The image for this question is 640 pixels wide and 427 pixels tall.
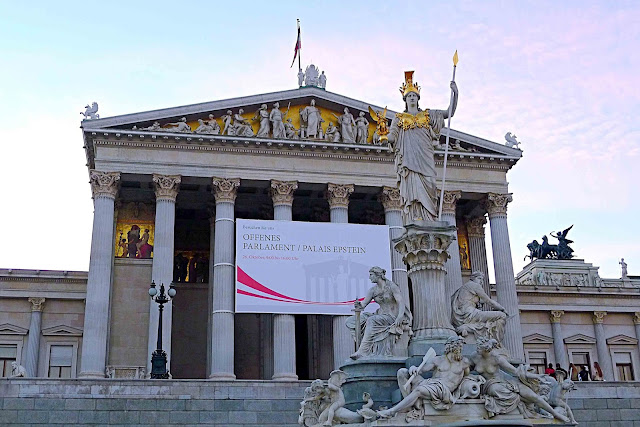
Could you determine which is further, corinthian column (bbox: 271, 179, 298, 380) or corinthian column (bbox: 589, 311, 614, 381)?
corinthian column (bbox: 589, 311, 614, 381)

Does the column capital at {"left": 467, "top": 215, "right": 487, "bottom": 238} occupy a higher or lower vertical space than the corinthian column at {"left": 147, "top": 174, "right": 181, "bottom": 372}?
higher

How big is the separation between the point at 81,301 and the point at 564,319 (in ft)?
96.4

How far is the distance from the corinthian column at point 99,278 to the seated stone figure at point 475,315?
22259 mm

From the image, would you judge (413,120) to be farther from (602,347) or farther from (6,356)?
(602,347)

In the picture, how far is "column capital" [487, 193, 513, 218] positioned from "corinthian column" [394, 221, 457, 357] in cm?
2639

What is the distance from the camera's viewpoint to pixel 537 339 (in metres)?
46.3

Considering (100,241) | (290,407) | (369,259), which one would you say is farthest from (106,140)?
(290,407)

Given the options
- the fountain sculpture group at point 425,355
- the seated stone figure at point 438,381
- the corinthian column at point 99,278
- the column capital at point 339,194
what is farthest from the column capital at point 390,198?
the seated stone figure at point 438,381

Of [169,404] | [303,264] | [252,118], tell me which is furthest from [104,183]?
[169,404]

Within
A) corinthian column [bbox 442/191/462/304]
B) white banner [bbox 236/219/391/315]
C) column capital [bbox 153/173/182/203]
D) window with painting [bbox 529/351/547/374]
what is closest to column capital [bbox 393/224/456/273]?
white banner [bbox 236/219/391/315]

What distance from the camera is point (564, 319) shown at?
4762 cm

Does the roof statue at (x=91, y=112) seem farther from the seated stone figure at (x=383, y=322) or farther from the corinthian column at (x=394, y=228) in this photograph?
the seated stone figure at (x=383, y=322)

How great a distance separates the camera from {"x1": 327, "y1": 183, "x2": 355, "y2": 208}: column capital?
37.6 meters

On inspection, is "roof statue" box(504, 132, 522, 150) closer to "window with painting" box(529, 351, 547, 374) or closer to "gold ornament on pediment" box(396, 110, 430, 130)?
"window with painting" box(529, 351, 547, 374)
